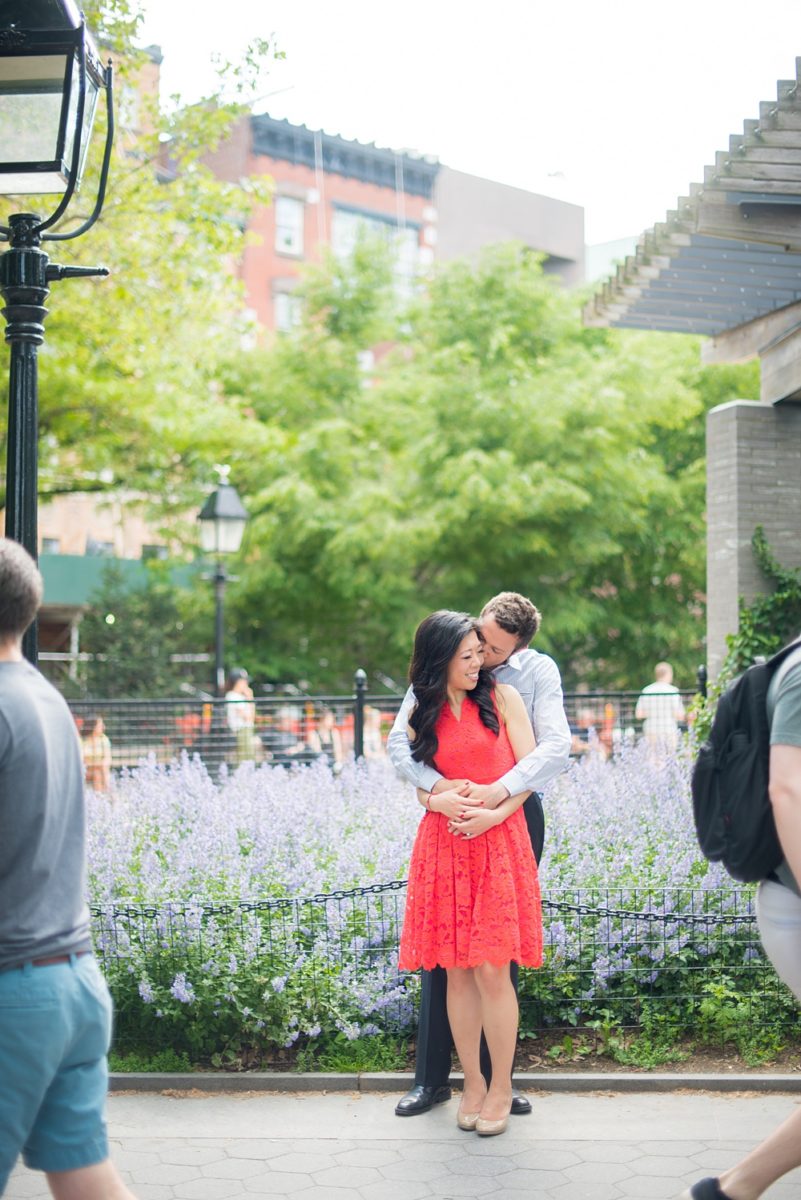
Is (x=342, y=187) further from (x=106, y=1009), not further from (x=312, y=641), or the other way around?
(x=106, y=1009)

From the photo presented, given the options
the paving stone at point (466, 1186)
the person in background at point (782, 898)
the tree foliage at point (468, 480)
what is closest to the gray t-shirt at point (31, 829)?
the person in background at point (782, 898)

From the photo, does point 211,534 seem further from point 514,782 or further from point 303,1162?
point 303,1162

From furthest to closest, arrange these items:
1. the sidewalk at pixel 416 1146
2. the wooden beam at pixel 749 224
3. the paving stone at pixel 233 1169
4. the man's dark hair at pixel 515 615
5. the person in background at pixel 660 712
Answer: the person in background at pixel 660 712
the wooden beam at pixel 749 224
the man's dark hair at pixel 515 615
the paving stone at pixel 233 1169
the sidewalk at pixel 416 1146

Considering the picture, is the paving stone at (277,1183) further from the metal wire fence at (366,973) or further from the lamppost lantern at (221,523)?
the lamppost lantern at (221,523)

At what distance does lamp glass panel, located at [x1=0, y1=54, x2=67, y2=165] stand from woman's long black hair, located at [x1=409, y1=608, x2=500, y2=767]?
2.16 meters

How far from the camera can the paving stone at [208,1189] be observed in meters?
4.27

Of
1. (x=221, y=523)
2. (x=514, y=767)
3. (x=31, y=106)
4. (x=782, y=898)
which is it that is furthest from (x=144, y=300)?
(x=782, y=898)

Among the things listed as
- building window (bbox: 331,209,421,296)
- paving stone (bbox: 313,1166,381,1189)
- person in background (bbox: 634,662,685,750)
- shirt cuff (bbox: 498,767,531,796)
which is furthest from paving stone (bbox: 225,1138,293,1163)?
building window (bbox: 331,209,421,296)

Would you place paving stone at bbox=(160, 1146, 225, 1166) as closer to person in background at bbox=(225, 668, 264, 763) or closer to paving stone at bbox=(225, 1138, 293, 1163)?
paving stone at bbox=(225, 1138, 293, 1163)

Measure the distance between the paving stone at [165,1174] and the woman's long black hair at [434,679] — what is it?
165 centimetres

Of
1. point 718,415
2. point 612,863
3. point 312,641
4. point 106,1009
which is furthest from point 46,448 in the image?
point 106,1009

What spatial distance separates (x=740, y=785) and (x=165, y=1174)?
251cm

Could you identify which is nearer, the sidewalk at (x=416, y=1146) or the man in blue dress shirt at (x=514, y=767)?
the sidewalk at (x=416, y=1146)

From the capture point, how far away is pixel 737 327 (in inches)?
396
